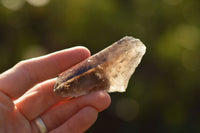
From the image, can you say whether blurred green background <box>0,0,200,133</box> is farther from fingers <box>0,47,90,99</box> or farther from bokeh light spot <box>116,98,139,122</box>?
fingers <box>0,47,90,99</box>

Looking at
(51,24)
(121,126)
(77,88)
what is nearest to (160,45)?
(121,126)

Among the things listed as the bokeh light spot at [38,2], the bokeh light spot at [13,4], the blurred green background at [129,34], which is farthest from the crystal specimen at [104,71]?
the bokeh light spot at [13,4]

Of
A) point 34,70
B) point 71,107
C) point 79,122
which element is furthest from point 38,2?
point 79,122

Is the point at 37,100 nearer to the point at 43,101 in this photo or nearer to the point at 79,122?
the point at 43,101

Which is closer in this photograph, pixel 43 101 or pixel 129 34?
pixel 43 101

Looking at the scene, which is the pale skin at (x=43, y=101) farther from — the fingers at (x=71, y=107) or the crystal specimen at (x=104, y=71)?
the crystal specimen at (x=104, y=71)

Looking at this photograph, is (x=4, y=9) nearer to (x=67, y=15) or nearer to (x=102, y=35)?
(x=67, y=15)
